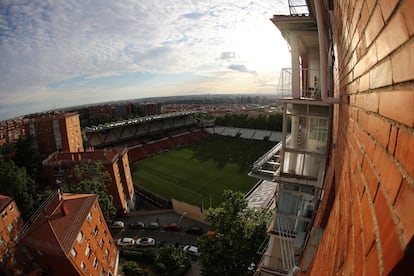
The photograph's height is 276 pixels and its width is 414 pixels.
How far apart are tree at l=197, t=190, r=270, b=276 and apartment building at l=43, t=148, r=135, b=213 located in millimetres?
10985

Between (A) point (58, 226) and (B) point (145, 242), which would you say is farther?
(B) point (145, 242)

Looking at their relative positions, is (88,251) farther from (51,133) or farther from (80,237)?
(51,133)

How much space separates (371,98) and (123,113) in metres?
85.9

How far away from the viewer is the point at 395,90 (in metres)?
0.94

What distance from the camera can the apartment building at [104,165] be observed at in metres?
20.6

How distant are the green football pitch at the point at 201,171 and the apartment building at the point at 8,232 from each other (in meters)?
11.3

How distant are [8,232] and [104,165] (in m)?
7.03

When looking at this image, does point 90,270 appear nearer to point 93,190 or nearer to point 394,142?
point 93,190

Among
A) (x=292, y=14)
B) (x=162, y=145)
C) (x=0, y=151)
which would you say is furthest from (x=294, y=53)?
(x=162, y=145)

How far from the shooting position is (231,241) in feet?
38.1

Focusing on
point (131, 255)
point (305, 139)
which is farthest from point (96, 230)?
point (305, 139)

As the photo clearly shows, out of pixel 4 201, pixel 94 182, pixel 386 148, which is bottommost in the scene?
pixel 4 201

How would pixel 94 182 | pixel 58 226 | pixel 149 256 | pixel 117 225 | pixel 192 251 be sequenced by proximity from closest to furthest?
pixel 58 226, pixel 149 256, pixel 192 251, pixel 94 182, pixel 117 225

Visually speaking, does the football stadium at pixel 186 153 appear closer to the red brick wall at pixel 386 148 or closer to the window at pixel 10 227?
the window at pixel 10 227
